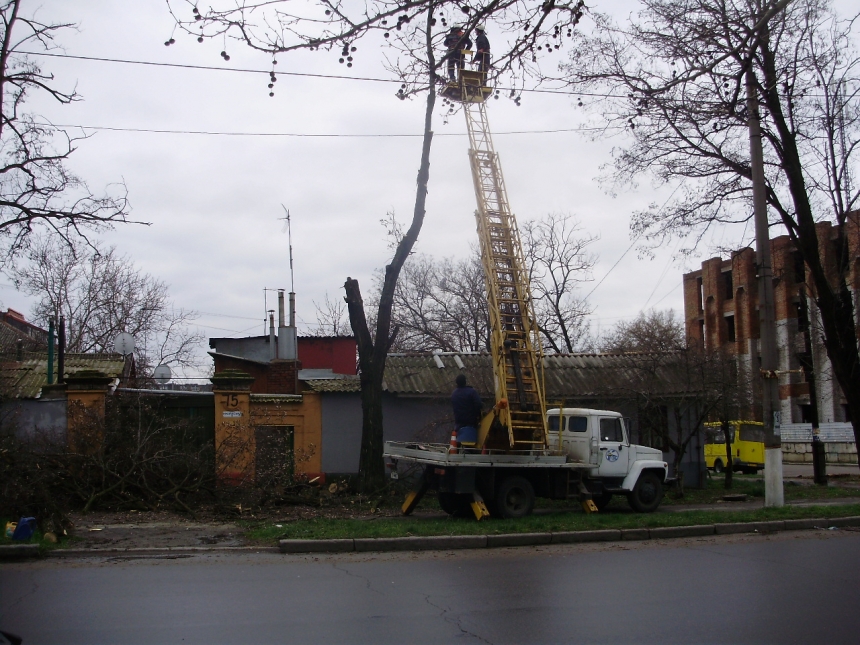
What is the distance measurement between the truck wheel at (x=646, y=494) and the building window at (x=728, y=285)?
42.1 meters

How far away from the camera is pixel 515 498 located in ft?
47.5

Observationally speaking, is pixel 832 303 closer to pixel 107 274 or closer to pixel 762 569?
pixel 762 569

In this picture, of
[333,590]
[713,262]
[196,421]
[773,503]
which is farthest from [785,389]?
[333,590]

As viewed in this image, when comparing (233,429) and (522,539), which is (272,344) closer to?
(233,429)

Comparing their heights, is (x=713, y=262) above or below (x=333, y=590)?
above

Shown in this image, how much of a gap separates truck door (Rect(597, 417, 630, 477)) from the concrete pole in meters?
2.69

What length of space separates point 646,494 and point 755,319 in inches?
1579

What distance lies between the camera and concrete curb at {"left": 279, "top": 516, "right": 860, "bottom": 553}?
11.0m

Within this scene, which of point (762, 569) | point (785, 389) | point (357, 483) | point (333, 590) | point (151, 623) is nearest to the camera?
point (151, 623)

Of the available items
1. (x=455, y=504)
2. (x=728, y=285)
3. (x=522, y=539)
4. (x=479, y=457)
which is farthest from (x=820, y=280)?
(x=728, y=285)

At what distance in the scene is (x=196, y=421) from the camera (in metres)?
18.2

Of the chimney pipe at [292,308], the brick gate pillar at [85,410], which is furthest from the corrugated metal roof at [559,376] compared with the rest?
the chimney pipe at [292,308]

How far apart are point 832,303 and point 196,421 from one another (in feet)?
48.3

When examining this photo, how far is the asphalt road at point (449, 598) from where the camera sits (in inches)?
259
